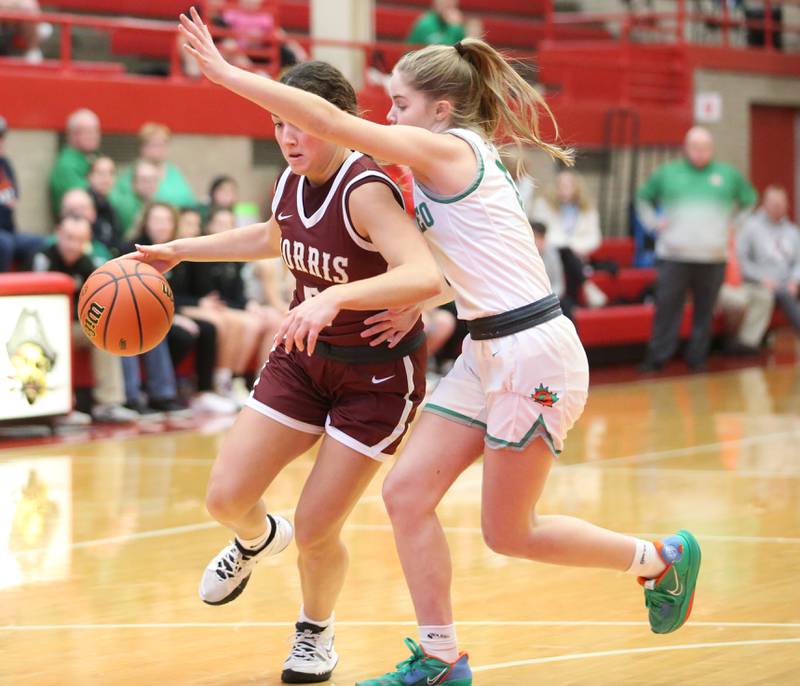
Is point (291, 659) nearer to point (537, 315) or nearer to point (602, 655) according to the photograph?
point (602, 655)

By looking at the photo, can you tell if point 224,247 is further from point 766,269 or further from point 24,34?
point 766,269

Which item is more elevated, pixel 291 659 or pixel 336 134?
pixel 336 134

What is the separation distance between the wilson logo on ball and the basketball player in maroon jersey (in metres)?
0.26

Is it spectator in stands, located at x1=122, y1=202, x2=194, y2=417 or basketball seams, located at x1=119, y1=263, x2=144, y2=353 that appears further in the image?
spectator in stands, located at x1=122, y1=202, x2=194, y2=417

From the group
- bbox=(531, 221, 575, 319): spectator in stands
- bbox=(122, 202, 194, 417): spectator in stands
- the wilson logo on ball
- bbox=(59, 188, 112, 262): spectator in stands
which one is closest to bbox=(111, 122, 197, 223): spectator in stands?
bbox=(59, 188, 112, 262): spectator in stands

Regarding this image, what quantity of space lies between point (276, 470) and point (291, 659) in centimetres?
58

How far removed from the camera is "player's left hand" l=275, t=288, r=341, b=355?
12.0 feet

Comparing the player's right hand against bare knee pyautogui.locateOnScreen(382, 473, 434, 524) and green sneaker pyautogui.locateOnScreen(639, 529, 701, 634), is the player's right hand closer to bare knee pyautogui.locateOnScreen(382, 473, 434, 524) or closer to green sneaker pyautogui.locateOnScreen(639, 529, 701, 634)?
bare knee pyautogui.locateOnScreen(382, 473, 434, 524)

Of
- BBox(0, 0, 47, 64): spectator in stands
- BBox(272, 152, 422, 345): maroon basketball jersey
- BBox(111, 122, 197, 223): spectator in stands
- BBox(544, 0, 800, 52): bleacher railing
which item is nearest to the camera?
BBox(272, 152, 422, 345): maroon basketball jersey

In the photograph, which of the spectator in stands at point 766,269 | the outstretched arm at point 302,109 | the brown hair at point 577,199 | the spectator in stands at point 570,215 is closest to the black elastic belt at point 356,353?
the outstretched arm at point 302,109

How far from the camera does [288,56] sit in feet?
45.9

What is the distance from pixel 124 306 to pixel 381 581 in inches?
67.7

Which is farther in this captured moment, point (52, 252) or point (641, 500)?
point (52, 252)

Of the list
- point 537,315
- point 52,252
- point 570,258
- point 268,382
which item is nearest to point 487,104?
point 537,315
